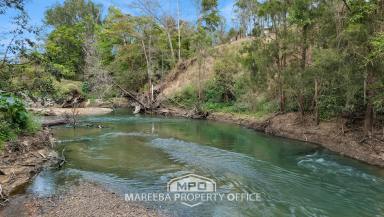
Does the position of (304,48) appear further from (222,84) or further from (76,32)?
(76,32)

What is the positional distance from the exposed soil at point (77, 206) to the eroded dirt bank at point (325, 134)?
1028 centimetres

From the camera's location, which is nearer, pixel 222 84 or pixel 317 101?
pixel 317 101

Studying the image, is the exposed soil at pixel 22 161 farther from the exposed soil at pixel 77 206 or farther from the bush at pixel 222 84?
the bush at pixel 222 84

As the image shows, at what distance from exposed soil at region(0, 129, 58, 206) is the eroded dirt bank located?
12886 millimetres

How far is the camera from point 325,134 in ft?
57.5

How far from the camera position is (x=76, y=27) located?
52719 millimetres

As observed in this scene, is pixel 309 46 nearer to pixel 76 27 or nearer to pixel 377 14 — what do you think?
pixel 377 14

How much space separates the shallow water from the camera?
29.3 feet

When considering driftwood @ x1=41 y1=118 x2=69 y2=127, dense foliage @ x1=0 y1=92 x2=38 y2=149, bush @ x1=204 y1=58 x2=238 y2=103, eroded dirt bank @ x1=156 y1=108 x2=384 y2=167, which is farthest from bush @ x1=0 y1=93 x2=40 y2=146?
bush @ x1=204 y1=58 x2=238 y2=103
